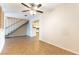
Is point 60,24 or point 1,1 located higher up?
point 1,1

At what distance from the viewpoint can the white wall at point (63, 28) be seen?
2447mm

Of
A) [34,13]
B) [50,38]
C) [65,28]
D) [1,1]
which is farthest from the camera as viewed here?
[34,13]

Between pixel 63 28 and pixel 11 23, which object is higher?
pixel 11 23

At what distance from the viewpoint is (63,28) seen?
2.44m

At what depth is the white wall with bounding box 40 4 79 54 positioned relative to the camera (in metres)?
2.45

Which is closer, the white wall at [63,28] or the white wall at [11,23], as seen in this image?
the white wall at [11,23]

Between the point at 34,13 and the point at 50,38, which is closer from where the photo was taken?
the point at 50,38

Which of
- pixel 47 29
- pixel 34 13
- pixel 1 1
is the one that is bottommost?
pixel 47 29

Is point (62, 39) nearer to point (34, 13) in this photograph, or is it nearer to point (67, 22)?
point (67, 22)

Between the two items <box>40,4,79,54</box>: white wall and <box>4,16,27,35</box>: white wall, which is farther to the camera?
<box>40,4,79,54</box>: white wall

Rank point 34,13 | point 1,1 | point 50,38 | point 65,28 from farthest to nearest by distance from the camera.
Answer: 1. point 34,13
2. point 50,38
3. point 65,28
4. point 1,1

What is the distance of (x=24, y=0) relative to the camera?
154 centimetres

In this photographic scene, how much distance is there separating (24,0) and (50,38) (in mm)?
1350
